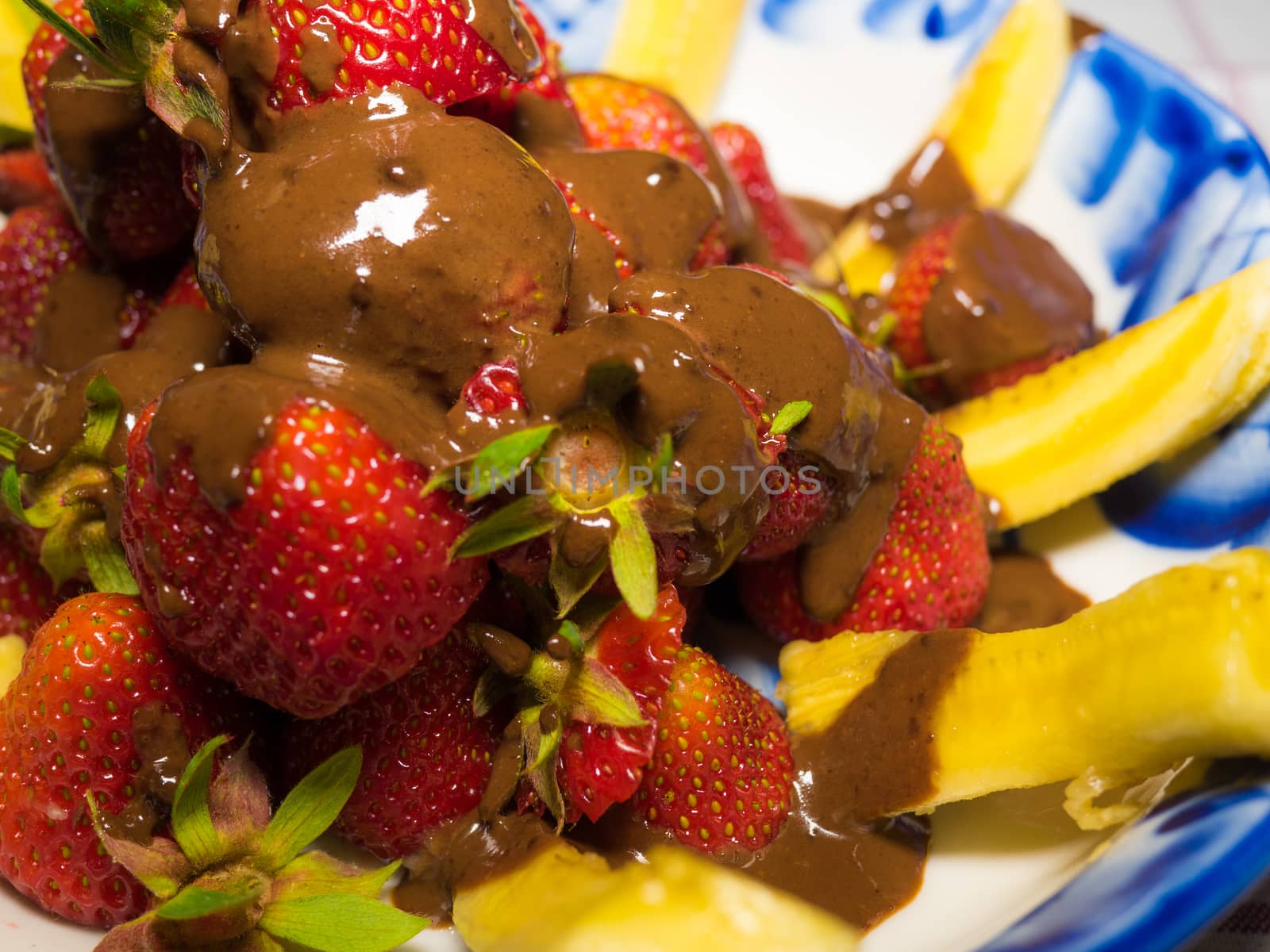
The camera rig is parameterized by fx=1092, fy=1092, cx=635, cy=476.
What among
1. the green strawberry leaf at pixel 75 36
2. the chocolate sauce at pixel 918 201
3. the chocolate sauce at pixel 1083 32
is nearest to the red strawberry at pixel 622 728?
the green strawberry leaf at pixel 75 36

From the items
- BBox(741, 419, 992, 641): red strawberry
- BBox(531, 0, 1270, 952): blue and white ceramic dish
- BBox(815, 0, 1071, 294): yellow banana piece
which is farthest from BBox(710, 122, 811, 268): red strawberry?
BBox(741, 419, 992, 641): red strawberry

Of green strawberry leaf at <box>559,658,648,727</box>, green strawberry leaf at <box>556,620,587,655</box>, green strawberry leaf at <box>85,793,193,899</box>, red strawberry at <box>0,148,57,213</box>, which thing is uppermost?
green strawberry leaf at <box>556,620,587,655</box>

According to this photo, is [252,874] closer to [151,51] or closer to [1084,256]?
[151,51]

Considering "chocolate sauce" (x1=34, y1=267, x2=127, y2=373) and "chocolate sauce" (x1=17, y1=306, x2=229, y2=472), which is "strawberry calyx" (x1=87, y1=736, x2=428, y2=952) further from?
"chocolate sauce" (x1=34, y1=267, x2=127, y2=373)

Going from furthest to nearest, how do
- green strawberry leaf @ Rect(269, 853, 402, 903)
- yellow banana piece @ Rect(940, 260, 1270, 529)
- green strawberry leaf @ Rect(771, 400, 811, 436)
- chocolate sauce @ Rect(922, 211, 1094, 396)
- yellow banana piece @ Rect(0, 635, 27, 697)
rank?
chocolate sauce @ Rect(922, 211, 1094, 396) → yellow banana piece @ Rect(940, 260, 1270, 529) → yellow banana piece @ Rect(0, 635, 27, 697) → green strawberry leaf @ Rect(771, 400, 811, 436) → green strawberry leaf @ Rect(269, 853, 402, 903)

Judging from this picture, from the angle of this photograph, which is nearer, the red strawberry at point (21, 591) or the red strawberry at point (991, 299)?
the red strawberry at point (21, 591)

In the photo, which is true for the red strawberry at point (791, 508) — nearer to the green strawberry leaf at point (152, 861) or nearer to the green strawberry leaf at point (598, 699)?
the green strawberry leaf at point (598, 699)

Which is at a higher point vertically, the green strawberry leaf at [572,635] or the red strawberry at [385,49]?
the red strawberry at [385,49]

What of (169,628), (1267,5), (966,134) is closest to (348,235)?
(169,628)
